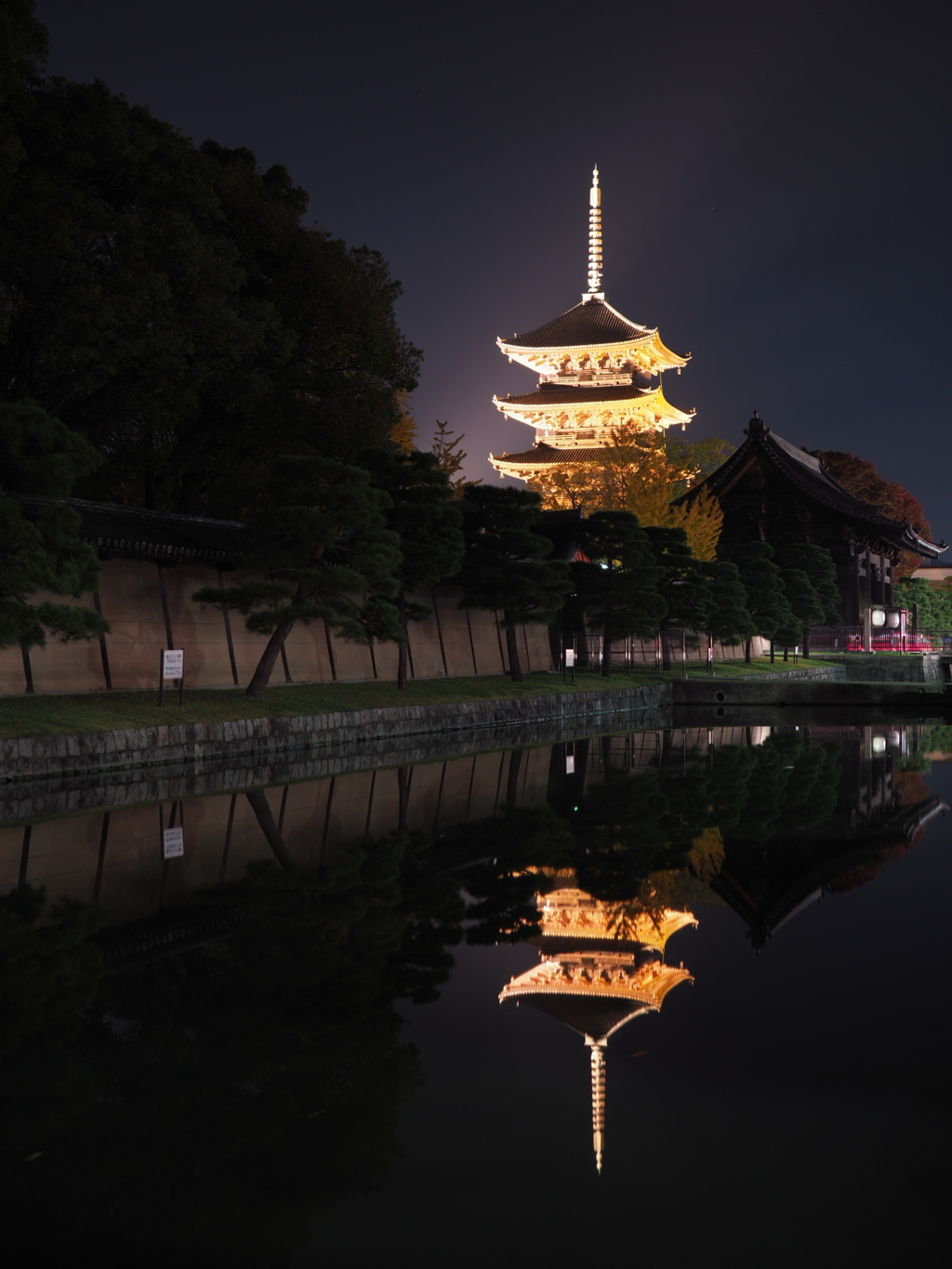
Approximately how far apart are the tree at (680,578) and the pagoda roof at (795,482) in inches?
674

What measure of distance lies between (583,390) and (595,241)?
1660cm

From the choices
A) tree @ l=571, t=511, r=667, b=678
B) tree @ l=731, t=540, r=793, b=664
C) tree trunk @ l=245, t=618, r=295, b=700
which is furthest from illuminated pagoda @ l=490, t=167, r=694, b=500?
tree trunk @ l=245, t=618, r=295, b=700

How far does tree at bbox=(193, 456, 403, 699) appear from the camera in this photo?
20.8 m

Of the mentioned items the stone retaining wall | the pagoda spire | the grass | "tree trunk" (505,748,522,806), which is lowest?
"tree trunk" (505,748,522,806)

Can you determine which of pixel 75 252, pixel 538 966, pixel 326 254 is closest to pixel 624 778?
pixel 538 966

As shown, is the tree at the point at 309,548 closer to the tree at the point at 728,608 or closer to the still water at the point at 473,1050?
the still water at the point at 473,1050

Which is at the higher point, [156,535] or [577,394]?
[577,394]

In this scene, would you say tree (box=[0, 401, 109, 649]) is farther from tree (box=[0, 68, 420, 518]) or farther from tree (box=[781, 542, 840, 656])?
tree (box=[781, 542, 840, 656])

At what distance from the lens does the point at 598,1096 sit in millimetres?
4195

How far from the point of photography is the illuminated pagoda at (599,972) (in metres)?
5.05

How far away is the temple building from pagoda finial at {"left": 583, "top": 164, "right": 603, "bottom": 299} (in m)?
20.1

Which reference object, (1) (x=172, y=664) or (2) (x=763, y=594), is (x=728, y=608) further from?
(1) (x=172, y=664)

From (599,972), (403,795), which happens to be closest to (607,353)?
(403,795)

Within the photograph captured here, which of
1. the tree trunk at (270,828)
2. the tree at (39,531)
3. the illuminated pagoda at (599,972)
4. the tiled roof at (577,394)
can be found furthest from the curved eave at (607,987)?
the tiled roof at (577,394)
